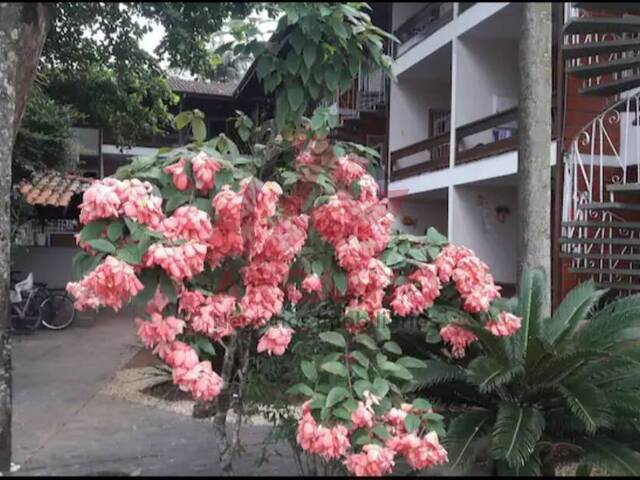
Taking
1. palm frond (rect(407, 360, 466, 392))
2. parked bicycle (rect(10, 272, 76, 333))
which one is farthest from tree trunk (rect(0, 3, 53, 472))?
parked bicycle (rect(10, 272, 76, 333))

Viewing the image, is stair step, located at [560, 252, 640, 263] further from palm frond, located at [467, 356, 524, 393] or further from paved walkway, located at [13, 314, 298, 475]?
paved walkway, located at [13, 314, 298, 475]

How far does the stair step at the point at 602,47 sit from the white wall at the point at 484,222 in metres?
3.69

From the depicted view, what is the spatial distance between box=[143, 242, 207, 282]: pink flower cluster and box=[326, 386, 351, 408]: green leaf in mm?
818

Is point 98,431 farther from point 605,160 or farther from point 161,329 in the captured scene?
point 605,160

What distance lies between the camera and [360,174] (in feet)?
11.4

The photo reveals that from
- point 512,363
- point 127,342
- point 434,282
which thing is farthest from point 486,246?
point 434,282

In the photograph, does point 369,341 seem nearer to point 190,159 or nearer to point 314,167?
point 314,167

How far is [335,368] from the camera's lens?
3.08m

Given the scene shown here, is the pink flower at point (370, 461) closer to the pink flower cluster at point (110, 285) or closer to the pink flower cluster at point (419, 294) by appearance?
the pink flower cluster at point (419, 294)

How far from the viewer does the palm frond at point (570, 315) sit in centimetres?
451

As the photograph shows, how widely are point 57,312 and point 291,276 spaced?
36.5 ft

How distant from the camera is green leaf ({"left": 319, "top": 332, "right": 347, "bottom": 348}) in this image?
127 inches

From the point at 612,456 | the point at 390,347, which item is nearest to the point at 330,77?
the point at 390,347

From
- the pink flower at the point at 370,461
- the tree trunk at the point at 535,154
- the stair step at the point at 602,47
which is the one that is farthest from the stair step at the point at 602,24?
the pink flower at the point at 370,461
